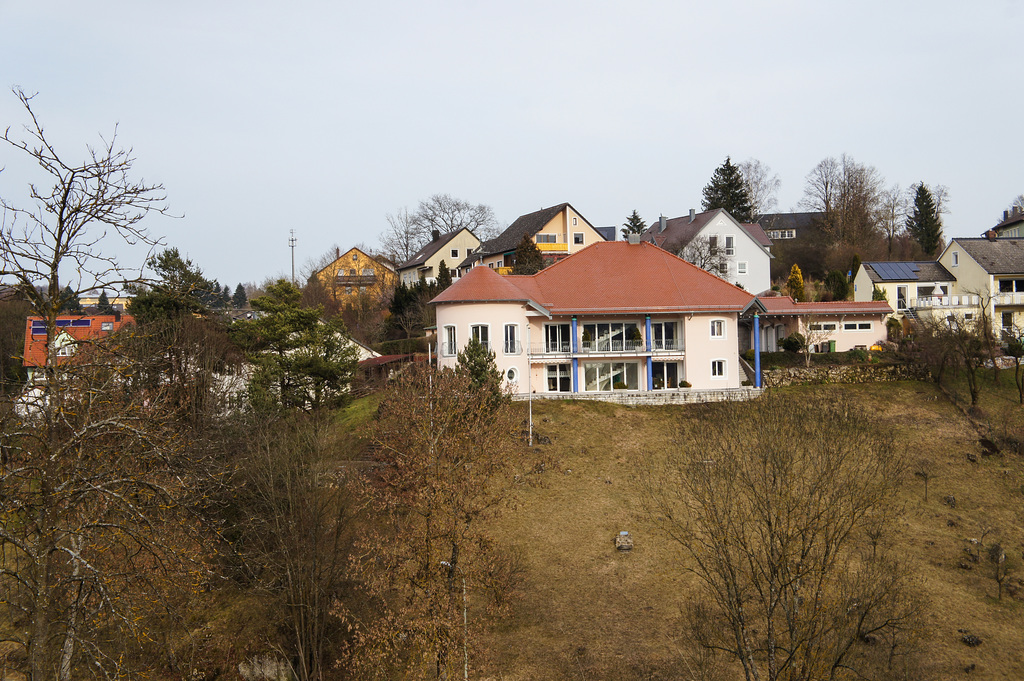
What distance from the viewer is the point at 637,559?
23406 mm

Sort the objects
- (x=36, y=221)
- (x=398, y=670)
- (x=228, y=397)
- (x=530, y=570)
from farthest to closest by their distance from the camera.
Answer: (x=228, y=397)
(x=530, y=570)
(x=398, y=670)
(x=36, y=221)

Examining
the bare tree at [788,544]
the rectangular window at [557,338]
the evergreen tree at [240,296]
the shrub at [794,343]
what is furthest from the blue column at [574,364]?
the evergreen tree at [240,296]

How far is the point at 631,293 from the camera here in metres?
39.2

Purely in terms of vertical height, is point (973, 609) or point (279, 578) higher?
point (279, 578)

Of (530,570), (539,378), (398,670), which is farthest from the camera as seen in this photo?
(539,378)

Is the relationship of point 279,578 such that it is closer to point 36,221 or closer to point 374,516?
point 374,516

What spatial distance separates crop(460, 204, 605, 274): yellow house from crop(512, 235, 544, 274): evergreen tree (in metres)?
8.41

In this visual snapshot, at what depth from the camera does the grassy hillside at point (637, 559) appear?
19.5 metres

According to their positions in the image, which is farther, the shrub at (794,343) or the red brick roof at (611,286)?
the shrub at (794,343)

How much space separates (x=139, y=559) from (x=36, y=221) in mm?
15601

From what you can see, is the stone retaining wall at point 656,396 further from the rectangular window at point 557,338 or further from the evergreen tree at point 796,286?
the evergreen tree at point 796,286

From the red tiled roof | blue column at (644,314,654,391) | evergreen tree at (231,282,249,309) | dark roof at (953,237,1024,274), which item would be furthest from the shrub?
evergreen tree at (231,282,249,309)

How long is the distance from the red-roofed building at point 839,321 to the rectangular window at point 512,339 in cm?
1505

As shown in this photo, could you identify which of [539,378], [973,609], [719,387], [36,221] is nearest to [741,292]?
[719,387]
